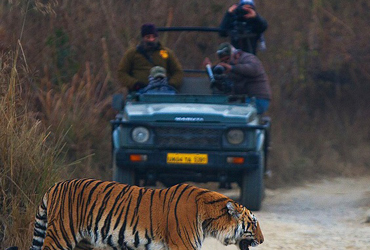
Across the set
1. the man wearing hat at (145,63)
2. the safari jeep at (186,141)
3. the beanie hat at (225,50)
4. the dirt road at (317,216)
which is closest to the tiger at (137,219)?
the dirt road at (317,216)

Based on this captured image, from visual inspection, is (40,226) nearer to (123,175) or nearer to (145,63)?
(123,175)

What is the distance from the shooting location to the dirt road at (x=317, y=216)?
751 centimetres

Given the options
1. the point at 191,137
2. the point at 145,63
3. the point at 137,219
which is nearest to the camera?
the point at 137,219

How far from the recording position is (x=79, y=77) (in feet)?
40.0

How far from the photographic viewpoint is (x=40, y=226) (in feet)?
18.5

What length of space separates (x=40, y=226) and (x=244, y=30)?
5814mm

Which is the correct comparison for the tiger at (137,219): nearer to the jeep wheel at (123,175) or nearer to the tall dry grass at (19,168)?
the tall dry grass at (19,168)

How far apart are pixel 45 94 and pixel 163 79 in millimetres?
1828

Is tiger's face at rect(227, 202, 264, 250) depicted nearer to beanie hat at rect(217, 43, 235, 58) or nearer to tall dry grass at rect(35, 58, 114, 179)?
tall dry grass at rect(35, 58, 114, 179)

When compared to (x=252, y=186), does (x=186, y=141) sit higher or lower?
higher

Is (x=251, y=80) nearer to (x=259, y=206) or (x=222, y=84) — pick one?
(x=222, y=84)

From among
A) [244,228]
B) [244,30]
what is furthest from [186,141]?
[244,228]

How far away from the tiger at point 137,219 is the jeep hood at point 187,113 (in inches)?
122

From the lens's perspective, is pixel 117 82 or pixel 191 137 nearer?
pixel 191 137
